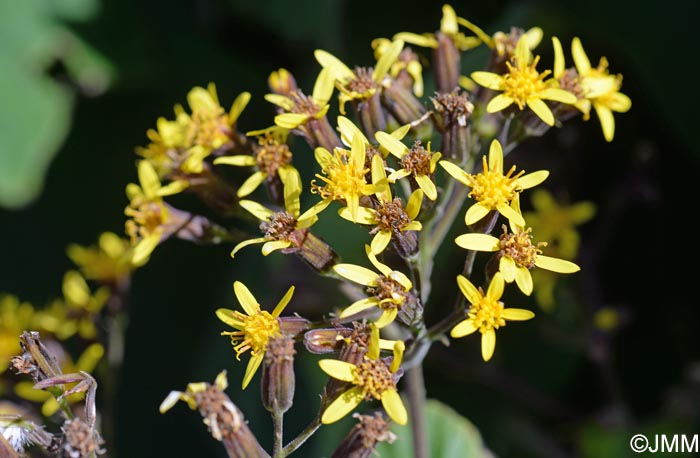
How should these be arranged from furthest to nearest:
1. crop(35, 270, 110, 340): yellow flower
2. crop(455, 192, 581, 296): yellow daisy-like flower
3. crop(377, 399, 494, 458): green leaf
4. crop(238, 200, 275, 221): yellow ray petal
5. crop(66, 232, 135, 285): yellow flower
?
crop(66, 232, 135, 285): yellow flower, crop(35, 270, 110, 340): yellow flower, crop(377, 399, 494, 458): green leaf, crop(238, 200, 275, 221): yellow ray petal, crop(455, 192, 581, 296): yellow daisy-like flower

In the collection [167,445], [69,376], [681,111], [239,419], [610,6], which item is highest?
[610,6]

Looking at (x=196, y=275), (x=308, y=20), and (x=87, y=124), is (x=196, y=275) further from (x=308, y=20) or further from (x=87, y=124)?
(x=308, y=20)

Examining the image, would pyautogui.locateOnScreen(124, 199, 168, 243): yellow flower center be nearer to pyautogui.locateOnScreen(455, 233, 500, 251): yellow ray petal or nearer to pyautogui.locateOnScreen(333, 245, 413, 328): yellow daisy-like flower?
pyautogui.locateOnScreen(333, 245, 413, 328): yellow daisy-like flower

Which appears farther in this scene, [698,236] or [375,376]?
[698,236]

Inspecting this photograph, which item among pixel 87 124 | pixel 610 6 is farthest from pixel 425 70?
pixel 87 124

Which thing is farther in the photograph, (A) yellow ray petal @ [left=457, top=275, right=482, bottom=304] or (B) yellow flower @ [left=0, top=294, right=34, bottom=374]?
(B) yellow flower @ [left=0, top=294, right=34, bottom=374]

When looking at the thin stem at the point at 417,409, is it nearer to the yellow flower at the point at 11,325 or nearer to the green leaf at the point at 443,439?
the green leaf at the point at 443,439

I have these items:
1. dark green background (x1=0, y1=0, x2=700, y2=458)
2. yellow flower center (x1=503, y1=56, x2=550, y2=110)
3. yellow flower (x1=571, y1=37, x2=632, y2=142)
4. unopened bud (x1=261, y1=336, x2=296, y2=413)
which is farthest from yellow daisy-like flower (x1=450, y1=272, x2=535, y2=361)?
dark green background (x1=0, y1=0, x2=700, y2=458)
